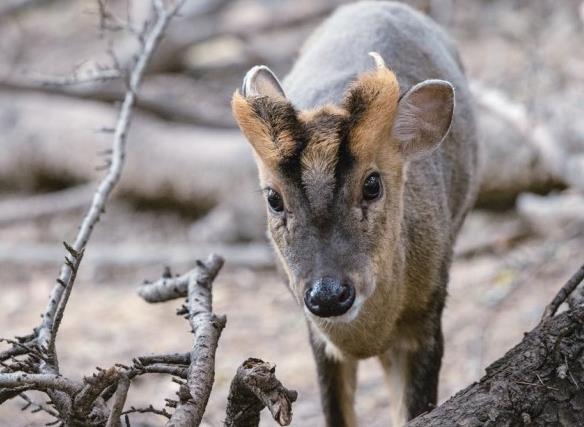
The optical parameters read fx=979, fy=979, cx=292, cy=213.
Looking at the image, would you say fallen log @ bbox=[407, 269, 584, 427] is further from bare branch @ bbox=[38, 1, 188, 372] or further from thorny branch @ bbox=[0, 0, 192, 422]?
bare branch @ bbox=[38, 1, 188, 372]

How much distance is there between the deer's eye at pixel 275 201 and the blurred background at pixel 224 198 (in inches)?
50.6

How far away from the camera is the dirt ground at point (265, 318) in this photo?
6.24 metres

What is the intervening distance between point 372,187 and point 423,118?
1.51 feet

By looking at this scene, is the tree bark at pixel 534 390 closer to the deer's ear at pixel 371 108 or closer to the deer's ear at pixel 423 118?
the deer's ear at pixel 371 108

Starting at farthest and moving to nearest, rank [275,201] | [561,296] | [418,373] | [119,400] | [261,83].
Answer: [418,373]
[261,83]
[275,201]
[561,296]
[119,400]

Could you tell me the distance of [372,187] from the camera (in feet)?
12.3

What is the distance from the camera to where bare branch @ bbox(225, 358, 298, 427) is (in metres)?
2.93

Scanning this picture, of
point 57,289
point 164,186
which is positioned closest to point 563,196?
point 164,186

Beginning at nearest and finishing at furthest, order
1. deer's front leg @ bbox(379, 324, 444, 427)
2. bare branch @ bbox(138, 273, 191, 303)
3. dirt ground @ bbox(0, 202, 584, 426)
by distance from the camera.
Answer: bare branch @ bbox(138, 273, 191, 303), deer's front leg @ bbox(379, 324, 444, 427), dirt ground @ bbox(0, 202, 584, 426)

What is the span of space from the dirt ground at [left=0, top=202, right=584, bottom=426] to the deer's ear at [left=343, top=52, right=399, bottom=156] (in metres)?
2.19

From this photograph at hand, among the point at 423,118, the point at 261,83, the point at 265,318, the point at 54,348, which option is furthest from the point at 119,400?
the point at 265,318

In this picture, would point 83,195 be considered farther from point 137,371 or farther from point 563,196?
point 137,371

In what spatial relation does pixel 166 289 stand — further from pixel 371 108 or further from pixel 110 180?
pixel 371 108

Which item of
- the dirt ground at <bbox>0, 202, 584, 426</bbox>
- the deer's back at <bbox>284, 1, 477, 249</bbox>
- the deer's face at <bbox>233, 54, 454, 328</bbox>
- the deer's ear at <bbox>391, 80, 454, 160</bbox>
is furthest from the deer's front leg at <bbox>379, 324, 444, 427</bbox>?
the dirt ground at <bbox>0, 202, 584, 426</bbox>
